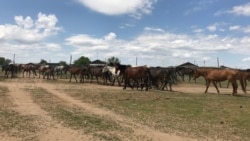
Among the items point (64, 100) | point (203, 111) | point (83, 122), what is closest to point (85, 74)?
point (64, 100)

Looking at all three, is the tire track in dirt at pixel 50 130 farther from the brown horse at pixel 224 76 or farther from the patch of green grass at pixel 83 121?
the brown horse at pixel 224 76

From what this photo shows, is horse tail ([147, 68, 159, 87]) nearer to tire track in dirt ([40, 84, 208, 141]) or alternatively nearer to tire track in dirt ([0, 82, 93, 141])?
tire track in dirt ([40, 84, 208, 141])

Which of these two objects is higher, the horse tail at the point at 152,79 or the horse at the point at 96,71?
the horse at the point at 96,71

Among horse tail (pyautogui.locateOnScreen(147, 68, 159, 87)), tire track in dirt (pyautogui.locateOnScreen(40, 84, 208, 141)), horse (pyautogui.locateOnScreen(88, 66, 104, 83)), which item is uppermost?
horse (pyautogui.locateOnScreen(88, 66, 104, 83))

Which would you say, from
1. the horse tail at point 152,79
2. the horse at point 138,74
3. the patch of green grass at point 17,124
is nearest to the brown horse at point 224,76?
the horse tail at point 152,79

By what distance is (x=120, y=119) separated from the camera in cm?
1396

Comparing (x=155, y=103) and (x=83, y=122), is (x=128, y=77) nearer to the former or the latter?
(x=155, y=103)

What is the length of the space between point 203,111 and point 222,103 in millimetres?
3461

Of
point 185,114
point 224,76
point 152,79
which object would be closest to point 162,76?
point 152,79

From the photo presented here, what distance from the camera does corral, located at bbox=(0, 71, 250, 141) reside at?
438 inches

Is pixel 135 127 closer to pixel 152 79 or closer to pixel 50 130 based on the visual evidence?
pixel 50 130

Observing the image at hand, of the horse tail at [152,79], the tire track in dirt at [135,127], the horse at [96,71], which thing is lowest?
the tire track in dirt at [135,127]

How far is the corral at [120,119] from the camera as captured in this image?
36.5 feet

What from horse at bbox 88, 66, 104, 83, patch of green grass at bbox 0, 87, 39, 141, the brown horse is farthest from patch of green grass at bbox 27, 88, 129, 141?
horse at bbox 88, 66, 104, 83
